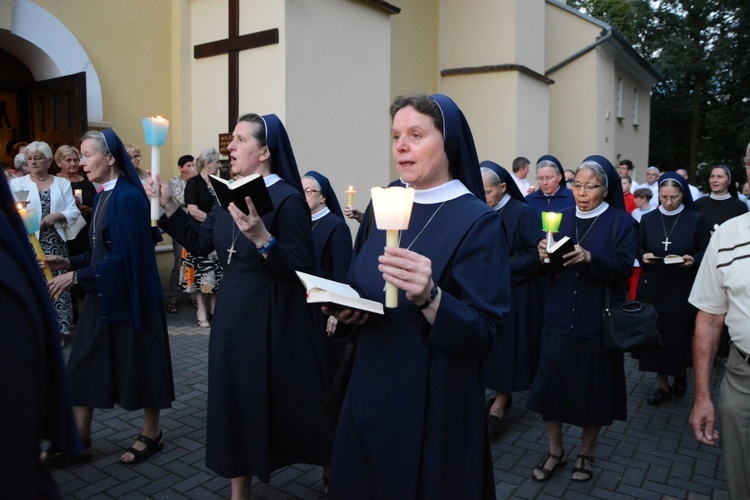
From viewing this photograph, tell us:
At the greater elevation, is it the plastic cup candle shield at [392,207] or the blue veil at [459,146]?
the blue veil at [459,146]

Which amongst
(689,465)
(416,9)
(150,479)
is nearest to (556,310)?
(689,465)

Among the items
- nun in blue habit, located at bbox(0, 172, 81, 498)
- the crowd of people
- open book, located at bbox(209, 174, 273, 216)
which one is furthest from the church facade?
nun in blue habit, located at bbox(0, 172, 81, 498)

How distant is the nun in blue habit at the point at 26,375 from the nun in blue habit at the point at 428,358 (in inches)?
41.0

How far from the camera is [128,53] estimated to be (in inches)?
368

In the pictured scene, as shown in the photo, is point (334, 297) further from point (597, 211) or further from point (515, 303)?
point (515, 303)

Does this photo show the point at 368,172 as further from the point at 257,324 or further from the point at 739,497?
the point at 739,497

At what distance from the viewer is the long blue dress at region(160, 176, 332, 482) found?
3473 mm

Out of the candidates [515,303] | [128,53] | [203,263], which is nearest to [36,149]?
[203,263]

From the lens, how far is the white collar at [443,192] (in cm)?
245

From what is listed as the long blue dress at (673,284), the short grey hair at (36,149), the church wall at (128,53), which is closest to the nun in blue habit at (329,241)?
the long blue dress at (673,284)

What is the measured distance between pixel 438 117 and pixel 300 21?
7498 millimetres

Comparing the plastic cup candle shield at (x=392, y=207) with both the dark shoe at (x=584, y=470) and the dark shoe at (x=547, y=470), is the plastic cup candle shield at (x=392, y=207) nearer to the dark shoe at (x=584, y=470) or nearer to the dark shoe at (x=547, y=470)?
the dark shoe at (x=547, y=470)

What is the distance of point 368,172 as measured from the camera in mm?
10859

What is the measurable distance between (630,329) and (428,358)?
231 cm
